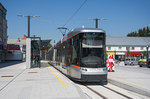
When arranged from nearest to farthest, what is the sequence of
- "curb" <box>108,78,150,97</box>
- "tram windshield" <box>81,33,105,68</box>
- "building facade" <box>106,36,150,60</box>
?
"curb" <box>108,78,150,97</box> → "tram windshield" <box>81,33,105,68</box> → "building facade" <box>106,36,150,60</box>

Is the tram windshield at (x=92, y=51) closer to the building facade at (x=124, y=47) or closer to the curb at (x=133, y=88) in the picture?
the curb at (x=133, y=88)

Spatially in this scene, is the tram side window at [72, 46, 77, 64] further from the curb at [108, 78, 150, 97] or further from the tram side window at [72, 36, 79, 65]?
the curb at [108, 78, 150, 97]

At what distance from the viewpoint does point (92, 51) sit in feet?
40.9

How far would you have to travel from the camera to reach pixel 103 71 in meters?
12.5

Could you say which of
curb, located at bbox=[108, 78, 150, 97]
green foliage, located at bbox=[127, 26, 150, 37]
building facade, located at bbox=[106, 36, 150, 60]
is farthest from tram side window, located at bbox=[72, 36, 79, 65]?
green foliage, located at bbox=[127, 26, 150, 37]

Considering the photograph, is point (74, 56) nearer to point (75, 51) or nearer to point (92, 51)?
point (75, 51)

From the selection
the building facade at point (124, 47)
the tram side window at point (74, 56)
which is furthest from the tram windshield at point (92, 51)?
the building facade at point (124, 47)

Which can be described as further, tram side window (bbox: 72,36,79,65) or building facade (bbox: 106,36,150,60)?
building facade (bbox: 106,36,150,60)

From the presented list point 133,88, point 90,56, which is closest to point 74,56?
point 90,56

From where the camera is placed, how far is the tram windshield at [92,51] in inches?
486

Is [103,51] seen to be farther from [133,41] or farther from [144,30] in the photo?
[144,30]

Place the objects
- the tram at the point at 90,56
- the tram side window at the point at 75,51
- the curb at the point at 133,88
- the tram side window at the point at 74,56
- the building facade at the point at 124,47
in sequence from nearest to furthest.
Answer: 1. the curb at the point at 133,88
2. the tram at the point at 90,56
3. the tram side window at the point at 75,51
4. the tram side window at the point at 74,56
5. the building facade at the point at 124,47

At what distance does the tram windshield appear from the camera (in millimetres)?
12336

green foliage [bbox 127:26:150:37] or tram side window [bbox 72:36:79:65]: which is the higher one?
green foliage [bbox 127:26:150:37]
